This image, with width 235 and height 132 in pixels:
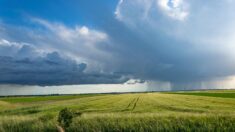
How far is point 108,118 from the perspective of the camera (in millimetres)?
18359

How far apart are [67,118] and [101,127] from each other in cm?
189

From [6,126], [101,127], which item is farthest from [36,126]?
[101,127]

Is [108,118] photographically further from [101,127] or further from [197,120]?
[197,120]

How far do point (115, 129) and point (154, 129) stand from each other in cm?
205

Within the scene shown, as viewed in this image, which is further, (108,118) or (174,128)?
(108,118)

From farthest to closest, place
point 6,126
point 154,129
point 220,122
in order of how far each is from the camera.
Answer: point 6,126
point 220,122
point 154,129

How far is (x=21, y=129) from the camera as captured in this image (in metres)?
16.9

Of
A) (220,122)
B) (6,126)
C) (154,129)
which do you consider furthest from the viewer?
(6,126)

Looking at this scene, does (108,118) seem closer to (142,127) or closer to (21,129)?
(142,127)

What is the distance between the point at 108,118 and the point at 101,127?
2649 mm

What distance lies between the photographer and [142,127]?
15.3 meters

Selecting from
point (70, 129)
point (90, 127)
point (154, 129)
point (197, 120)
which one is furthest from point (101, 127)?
point (197, 120)

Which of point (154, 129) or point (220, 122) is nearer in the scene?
point (154, 129)

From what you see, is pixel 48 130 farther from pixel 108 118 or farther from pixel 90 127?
pixel 108 118
